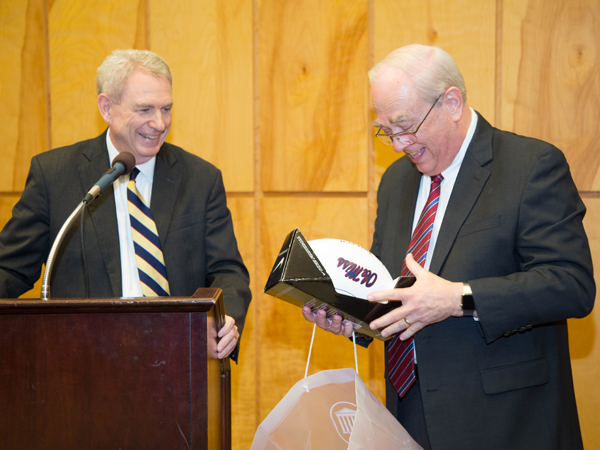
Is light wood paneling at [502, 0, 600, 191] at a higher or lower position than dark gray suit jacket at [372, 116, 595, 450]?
higher

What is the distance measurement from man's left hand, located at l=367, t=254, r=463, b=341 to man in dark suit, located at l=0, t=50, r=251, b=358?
577mm

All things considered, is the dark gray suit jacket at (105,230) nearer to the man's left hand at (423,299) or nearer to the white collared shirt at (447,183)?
the man's left hand at (423,299)

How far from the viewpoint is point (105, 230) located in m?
1.80

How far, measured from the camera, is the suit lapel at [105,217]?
5.80ft

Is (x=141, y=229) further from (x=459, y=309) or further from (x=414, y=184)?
(x=459, y=309)

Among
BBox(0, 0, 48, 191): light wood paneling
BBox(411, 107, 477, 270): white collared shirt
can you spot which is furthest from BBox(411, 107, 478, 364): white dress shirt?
BBox(0, 0, 48, 191): light wood paneling

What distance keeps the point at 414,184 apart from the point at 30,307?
125 centimetres

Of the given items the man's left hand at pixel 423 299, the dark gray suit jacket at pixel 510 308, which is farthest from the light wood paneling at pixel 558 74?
the man's left hand at pixel 423 299

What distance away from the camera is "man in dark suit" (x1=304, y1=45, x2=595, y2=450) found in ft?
4.52

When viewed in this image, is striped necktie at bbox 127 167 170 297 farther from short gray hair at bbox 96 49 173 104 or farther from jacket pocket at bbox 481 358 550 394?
jacket pocket at bbox 481 358 550 394

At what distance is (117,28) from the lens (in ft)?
9.48

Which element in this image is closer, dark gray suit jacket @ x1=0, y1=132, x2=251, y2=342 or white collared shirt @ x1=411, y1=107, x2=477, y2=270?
white collared shirt @ x1=411, y1=107, x2=477, y2=270

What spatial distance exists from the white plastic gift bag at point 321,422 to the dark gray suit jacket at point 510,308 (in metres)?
0.25

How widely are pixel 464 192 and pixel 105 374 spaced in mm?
1105
